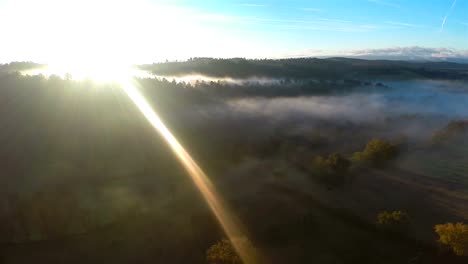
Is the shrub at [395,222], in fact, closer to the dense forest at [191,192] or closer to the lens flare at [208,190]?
the dense forest at [191,192]

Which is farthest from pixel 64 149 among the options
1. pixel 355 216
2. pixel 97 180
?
pixel 355 216

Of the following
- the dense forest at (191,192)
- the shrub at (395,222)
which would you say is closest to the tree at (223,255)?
the dense forest at (191,192)

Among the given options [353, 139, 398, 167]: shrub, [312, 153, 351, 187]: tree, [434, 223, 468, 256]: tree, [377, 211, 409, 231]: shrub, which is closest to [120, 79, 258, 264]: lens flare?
[377, 211, 409, 231]: shrub

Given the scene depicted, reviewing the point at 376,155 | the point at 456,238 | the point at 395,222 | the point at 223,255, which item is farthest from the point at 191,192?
the point at 376,155

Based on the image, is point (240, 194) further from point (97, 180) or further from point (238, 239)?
point (97, 180)

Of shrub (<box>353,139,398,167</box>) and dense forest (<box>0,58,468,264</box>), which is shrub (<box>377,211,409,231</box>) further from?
shrub (<box>353,139,398,167</box>)

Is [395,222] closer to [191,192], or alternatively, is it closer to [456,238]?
[456,238]
